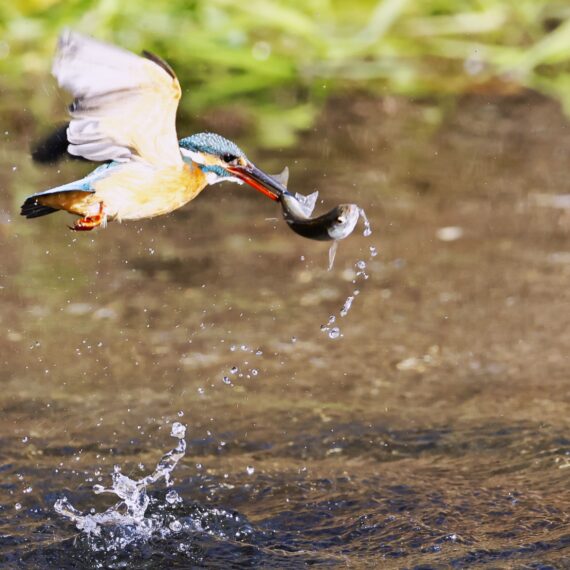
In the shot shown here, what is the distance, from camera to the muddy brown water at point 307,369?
11.0 feet

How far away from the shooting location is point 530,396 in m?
4.06

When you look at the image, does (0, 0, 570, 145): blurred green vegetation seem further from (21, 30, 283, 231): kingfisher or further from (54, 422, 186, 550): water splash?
(21, 30, 283, 231): kingfisher

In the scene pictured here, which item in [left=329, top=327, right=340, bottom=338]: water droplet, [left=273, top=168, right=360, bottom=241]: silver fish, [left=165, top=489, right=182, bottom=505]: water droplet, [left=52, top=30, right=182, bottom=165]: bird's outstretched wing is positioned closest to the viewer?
[left=52, top=30, right=182, bottom=165]: bird's outstretched wing

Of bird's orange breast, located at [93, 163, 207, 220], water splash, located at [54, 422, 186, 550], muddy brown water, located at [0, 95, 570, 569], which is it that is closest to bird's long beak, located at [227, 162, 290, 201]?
bird's orange breast, located at [93, 163, 207, 220]

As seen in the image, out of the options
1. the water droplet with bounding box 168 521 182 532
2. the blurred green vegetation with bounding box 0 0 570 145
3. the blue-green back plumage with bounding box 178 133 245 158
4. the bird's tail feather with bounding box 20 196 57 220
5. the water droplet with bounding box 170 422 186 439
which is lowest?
the blurred green vegetation with bounding box 0 0 570 145

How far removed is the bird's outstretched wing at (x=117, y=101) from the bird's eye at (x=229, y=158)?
0.41 ft

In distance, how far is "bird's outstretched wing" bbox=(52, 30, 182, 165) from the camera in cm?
240

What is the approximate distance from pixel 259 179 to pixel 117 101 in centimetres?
38

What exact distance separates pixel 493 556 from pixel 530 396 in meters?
0.98

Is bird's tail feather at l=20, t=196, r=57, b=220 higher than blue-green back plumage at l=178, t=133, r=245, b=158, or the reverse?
blue-green back plumage at l=178, t=133, r=245, b=158

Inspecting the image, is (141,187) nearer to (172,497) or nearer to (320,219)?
(320,219)

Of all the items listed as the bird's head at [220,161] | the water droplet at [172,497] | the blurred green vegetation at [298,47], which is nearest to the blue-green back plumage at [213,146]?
the bird's head at [220,161]

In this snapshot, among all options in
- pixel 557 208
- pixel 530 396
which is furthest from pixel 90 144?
pixel 557 208

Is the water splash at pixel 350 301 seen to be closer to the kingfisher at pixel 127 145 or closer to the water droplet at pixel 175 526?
the water droplet at pixel 175 526
